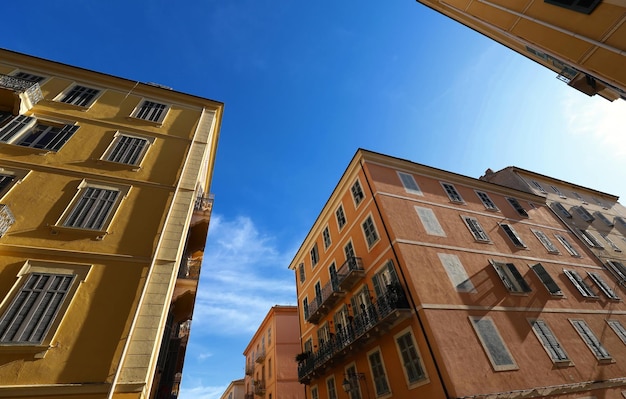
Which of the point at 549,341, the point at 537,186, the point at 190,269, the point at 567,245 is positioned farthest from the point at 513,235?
the point at 190,269

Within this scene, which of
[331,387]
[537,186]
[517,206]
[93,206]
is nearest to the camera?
[93,206]

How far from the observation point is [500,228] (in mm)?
17875

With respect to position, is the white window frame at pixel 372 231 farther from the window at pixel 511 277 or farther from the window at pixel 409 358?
the window at pixel 511 277

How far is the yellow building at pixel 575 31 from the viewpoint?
22.2 feet

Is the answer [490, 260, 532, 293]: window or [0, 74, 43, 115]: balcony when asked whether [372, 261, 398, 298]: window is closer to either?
[490, 260, 532, 293]: window

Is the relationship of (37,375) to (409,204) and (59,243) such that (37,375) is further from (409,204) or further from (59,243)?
(409,204)

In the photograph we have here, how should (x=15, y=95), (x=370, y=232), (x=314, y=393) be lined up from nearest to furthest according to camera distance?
(x=15, y=95) → (x=370, y=232) → (x=314, y=393)

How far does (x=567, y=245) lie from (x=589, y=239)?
4.70m

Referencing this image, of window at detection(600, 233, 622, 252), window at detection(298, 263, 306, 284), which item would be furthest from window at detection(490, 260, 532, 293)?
window at detection(600, 233, 622, 252)

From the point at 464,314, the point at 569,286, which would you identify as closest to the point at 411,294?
the point at 464,314

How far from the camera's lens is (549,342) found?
42.1 ft

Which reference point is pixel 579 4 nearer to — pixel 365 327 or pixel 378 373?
pixel 365 327

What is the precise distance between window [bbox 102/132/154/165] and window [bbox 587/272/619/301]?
2543cm

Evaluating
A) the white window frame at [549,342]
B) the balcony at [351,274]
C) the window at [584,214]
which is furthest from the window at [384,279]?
the window at [584,214]
